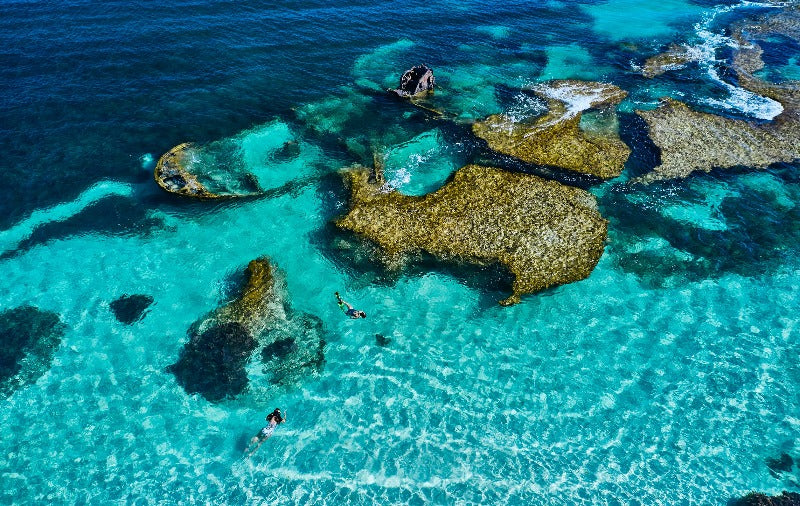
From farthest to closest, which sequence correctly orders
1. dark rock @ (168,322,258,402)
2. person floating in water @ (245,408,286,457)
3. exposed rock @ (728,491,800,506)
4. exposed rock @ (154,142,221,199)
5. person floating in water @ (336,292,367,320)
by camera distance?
exposed rock @ (154,142,221,199)
person floating in water @ (336,292,367,320)
dark rock @ (168,322,258,402)
person floating in water @ (245,408,286,457)
exposed rock @ (728,491,800,506)

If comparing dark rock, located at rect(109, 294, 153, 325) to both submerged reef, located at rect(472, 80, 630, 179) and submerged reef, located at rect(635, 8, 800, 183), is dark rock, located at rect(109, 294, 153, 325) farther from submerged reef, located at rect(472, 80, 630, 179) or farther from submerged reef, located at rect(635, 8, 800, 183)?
submerged reef, located at rect(635, 8, 800, 183)

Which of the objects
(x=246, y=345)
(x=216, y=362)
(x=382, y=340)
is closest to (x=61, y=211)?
(x=216, y=362)

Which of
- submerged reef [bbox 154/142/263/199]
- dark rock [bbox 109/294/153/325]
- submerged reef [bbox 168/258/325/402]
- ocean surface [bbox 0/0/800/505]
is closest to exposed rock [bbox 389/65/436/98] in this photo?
ocean surface [bbox 0/0/800/505]

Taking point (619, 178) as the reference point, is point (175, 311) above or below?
below

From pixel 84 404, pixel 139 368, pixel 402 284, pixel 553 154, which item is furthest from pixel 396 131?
pixel 84 404

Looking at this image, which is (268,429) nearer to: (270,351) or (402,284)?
(270,351)
